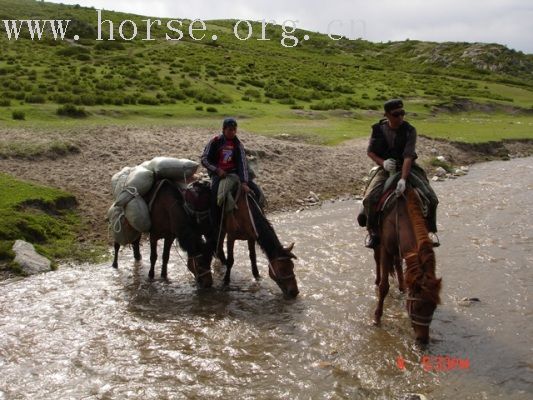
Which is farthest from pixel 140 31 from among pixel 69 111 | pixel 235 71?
pixel 69 111

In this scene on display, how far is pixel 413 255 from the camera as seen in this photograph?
6.66 meters

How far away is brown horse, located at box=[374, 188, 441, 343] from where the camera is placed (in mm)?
6496

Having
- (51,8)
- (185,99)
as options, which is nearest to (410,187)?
(185,99)

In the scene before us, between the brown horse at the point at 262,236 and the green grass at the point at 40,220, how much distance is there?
3.57m

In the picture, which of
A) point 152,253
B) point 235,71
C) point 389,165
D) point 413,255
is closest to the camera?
point 413,255

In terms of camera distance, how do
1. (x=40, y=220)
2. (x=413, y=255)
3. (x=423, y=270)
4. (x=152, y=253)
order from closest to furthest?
(x=423, y=270) < (x=413, y=255) < (x=152, y=253) < (x=40, y=220)

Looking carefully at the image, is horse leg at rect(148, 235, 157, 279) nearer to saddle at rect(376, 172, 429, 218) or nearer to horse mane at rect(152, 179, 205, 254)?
horse mane at rect(152, 179, 205, 254)

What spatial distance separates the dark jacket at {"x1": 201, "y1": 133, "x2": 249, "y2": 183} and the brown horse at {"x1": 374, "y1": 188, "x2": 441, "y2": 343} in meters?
2.84

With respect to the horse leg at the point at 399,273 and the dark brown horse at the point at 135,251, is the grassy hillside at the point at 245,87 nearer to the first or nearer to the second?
the dark brown horse at the point at 135,251

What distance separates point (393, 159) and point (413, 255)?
1.93m

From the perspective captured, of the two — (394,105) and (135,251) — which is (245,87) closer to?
(135,251)

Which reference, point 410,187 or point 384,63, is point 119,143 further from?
point 384,63

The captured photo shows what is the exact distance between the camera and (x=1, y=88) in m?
30.1

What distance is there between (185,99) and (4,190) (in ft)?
76.2
